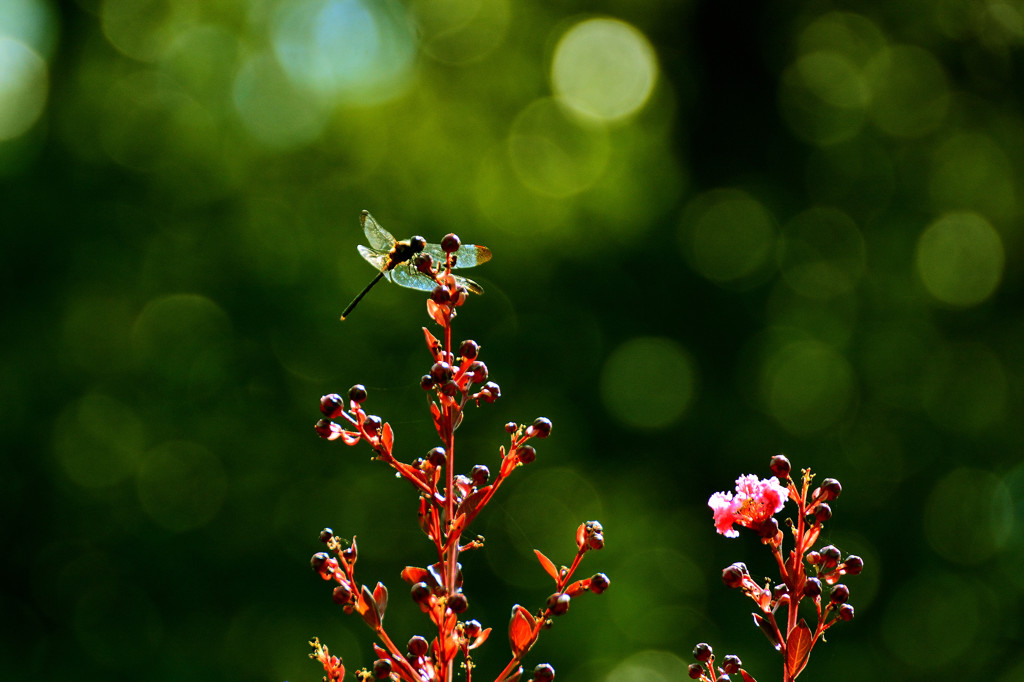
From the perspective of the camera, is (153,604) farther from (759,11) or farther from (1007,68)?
(1007,68)

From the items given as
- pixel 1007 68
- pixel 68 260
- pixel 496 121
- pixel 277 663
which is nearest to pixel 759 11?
pixel 1007 68

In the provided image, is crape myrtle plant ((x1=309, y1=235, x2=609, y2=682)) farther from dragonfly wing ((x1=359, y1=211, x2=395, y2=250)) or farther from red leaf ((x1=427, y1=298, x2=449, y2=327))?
dragonfly wing ((x1=359, y1=211, x2=395, y2=250))

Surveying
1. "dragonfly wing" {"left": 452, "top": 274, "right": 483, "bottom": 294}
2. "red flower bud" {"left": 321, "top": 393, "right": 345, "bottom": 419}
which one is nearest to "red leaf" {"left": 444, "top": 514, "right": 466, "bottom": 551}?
"red flower bud" {"left": 321, "top": 393, "right": 345, "bottom": 419}

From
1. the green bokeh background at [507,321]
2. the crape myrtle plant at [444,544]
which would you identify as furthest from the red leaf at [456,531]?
the green bokeh background at [507,321]

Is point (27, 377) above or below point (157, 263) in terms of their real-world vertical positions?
below

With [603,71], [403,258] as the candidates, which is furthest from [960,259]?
[403,258]

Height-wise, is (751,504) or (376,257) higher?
(751,504)

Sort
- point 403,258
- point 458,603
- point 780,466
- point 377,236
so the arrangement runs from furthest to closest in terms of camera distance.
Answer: point 377,236, point 403,258, point 780,466, point 458,603

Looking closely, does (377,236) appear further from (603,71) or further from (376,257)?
(603,71)
